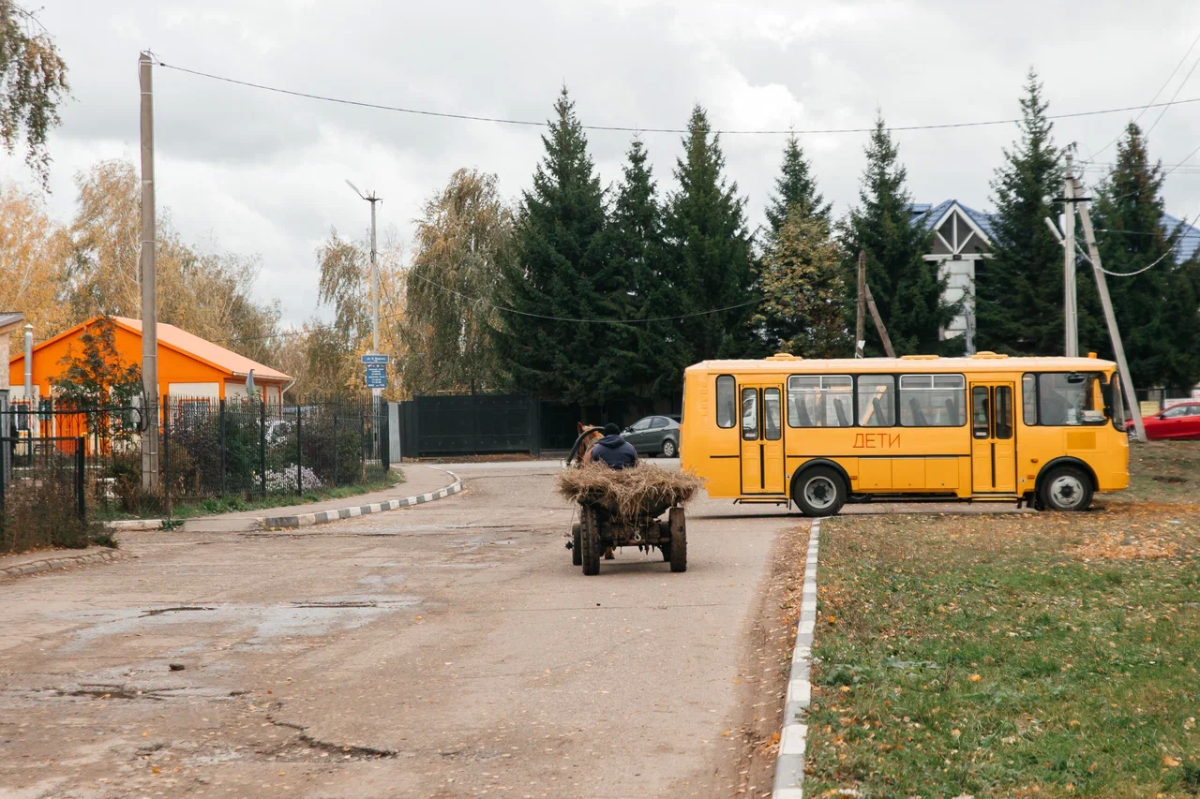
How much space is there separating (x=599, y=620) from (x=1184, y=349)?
140 ft

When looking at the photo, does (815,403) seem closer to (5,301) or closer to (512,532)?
(512,532)

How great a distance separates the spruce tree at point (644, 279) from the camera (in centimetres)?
4916

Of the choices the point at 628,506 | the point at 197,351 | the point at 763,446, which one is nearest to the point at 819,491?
the point at 763,446

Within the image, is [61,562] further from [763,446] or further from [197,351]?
[197,351]

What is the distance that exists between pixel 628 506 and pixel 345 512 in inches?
470

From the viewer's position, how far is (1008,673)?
7105mm

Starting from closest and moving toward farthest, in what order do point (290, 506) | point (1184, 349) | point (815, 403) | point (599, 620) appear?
point (599, 620) → point (815, 403) → point (290, 506) → point (1184, 349)

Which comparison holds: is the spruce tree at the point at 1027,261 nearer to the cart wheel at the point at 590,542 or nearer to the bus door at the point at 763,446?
the bus door at the point at 763,446

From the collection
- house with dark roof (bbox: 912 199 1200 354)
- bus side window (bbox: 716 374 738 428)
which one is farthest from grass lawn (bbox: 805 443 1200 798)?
house with dark roof (bbox: 912 199 1200 354)

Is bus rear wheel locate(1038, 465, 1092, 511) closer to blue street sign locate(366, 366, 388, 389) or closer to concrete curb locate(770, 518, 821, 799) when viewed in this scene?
concrete curb locate(770, 518, 821, 799)

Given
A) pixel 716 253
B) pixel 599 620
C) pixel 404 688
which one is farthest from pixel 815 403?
pixel 716 253

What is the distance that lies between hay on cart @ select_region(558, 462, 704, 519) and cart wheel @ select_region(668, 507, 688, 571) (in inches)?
5.2

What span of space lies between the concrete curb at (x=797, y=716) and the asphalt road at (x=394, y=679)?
145 mm

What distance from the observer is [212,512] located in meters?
22.2
